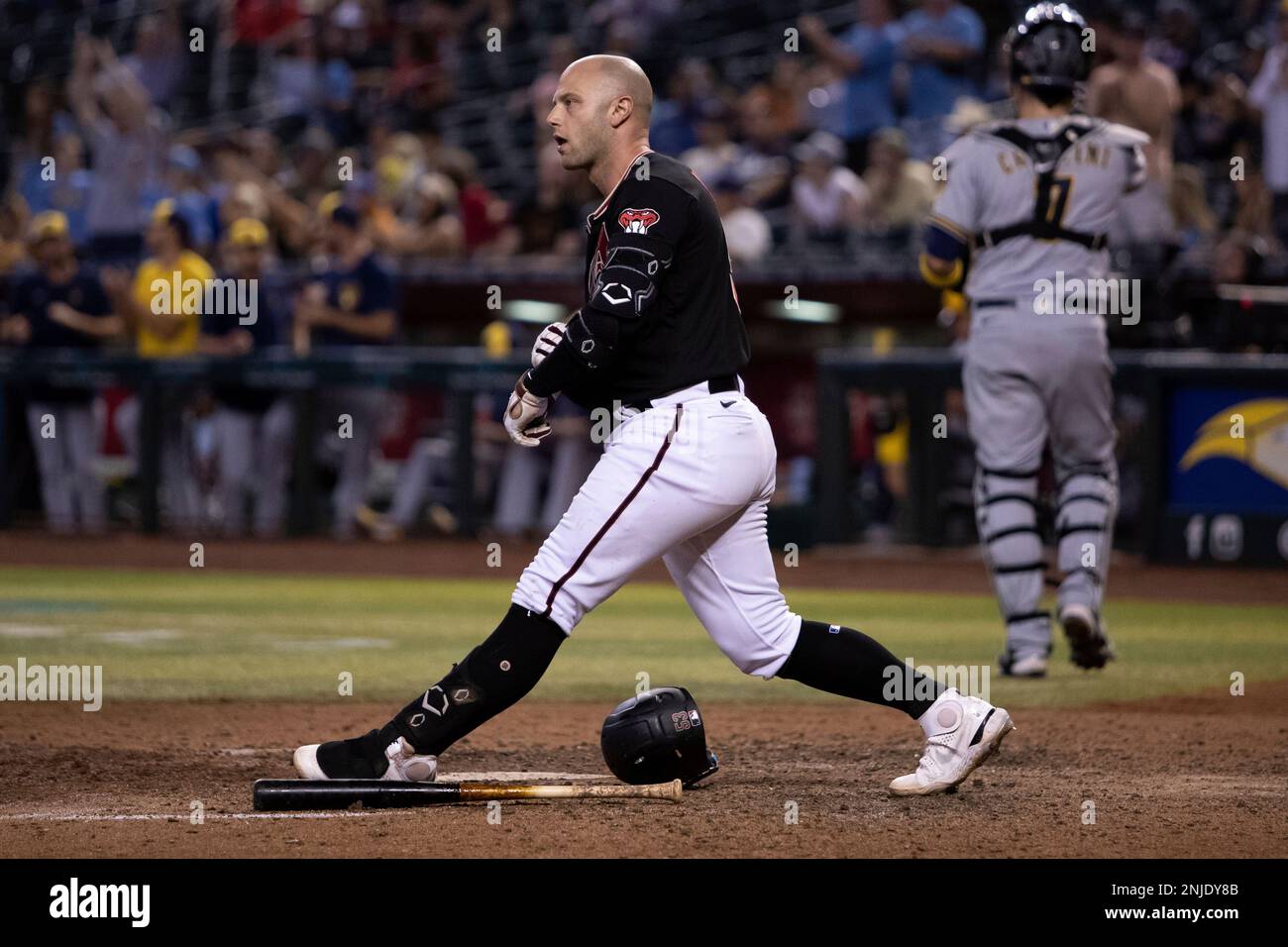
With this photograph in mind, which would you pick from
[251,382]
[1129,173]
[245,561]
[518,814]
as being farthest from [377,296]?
[518,814]

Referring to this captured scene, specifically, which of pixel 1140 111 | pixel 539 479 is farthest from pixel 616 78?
pixel 539 479

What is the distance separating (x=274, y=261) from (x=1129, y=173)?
10.8 meters

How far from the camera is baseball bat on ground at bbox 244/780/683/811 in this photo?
5148 mm

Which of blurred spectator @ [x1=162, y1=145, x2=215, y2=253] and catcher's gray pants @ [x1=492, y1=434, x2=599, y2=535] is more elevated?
blurred spectator @ [x1=162, y1=145, x2=215, y2=253]

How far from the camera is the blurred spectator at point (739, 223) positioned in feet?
51.9

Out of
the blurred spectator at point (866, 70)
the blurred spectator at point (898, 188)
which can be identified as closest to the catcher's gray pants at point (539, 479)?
the blurred spectator at point (898, 188)

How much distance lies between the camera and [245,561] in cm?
1412

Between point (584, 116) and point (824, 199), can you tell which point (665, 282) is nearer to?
point (584, 116)

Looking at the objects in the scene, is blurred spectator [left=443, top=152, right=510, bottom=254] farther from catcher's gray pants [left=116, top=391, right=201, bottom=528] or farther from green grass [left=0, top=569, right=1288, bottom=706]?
green grass [left=0, top=569, right=1288, bottom=706]

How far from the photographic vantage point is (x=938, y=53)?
54.0 ft

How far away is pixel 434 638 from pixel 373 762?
15.1 feet

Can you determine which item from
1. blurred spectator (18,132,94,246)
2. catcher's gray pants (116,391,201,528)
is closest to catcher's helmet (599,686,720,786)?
catcher's gray pants (116,391,201,528)

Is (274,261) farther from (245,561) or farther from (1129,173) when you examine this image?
(1129,173)

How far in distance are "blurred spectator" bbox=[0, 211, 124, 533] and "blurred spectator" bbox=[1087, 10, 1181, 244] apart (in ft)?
26.9
